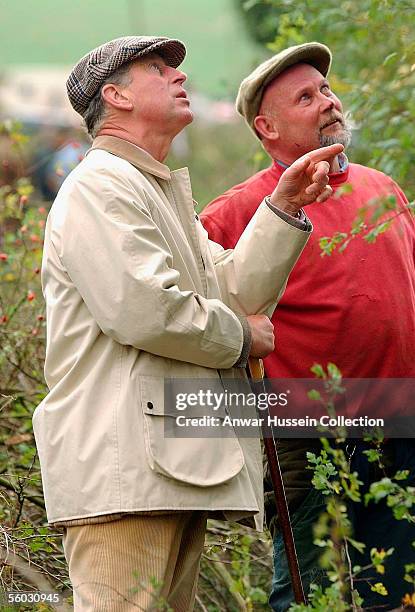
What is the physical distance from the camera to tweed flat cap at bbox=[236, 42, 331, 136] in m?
4.21

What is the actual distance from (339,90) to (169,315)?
3.48 m

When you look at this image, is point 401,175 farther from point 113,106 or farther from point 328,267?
point 113,106

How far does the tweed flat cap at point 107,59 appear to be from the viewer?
3.52 metres

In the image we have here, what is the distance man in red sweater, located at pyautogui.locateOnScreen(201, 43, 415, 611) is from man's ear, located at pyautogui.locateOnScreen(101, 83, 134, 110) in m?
0.73

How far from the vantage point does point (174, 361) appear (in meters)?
3.22

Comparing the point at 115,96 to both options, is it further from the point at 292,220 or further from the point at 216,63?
the point at 216,63

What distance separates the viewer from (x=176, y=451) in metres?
3.11

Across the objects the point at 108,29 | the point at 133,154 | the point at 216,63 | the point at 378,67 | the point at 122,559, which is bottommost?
the point at 216,63

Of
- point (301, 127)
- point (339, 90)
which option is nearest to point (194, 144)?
point (339, 90)

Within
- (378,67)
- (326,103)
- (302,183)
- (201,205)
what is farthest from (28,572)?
(201,205)

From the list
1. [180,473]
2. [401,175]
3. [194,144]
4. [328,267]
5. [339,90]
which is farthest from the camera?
[194,144]

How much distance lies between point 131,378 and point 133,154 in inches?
26.6

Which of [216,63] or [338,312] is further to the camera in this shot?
[216,63]

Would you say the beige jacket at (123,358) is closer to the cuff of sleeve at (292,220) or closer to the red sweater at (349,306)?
the cuff of sleeve at (292,220)
